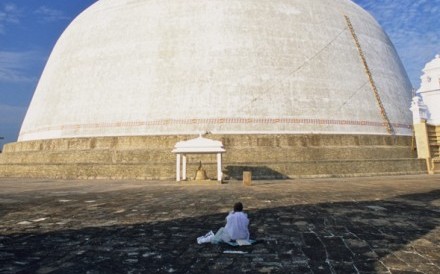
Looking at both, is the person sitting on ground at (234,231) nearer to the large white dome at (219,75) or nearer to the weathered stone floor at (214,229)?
the weathered stone floor at (214,229)

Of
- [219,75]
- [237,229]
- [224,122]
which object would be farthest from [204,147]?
[237,229]

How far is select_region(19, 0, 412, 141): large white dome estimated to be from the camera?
59.5ft

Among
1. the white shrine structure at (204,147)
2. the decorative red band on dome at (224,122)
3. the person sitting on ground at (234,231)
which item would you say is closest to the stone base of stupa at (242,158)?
the decorative red band on dome at (224,122)

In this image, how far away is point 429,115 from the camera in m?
21.3

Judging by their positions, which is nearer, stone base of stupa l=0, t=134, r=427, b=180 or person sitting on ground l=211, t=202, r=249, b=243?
person sitting on ground l=211, t=202, r=249, b=243

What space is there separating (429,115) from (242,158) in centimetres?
1361

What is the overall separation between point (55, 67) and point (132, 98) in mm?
8545

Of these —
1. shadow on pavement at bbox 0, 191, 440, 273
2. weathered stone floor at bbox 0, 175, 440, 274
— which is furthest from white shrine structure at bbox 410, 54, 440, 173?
shadow on pavement at bbox 0, 191, 440, 273

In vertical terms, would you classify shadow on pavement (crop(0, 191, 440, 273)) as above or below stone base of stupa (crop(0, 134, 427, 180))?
below

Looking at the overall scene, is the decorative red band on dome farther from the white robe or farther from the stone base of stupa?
the white robe

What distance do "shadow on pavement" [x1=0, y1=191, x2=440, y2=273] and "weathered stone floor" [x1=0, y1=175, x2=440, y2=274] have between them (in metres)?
0.01

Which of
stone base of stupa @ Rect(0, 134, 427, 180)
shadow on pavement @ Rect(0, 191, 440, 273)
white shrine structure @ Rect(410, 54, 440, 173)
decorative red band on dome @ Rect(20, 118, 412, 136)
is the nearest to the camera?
shadow on pavement @ Rect(0, 191, 440, 273)

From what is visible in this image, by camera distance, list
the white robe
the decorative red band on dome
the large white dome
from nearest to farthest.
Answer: the white robe → the decorative red band on dome → the large white dome

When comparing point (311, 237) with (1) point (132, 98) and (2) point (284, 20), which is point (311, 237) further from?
(2) point (284, 20)
